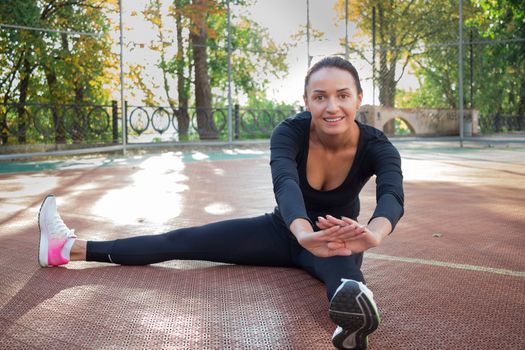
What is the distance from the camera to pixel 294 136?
8.03 ft

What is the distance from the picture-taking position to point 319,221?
6.77 ft

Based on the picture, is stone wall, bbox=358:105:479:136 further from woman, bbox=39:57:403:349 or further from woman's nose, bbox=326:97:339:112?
woman's nose, bbox=326:97:339:112

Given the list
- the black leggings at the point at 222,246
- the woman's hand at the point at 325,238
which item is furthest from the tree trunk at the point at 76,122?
the woman's hand at the point at 325,238

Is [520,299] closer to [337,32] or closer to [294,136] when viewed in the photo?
[294,136]

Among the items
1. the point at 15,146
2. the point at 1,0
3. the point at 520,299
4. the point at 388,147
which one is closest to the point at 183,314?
the point at 388,147

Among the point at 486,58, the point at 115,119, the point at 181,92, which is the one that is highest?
the point at 486,58

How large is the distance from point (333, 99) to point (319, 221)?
514 millimetres

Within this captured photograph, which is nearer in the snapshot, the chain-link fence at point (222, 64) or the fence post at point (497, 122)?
the chain-link fence at point (222, 64)

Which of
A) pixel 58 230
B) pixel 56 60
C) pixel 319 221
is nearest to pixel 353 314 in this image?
pixel 319 221

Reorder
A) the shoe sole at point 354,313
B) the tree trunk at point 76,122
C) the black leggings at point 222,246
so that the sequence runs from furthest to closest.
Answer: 1. the tree trunk at point 76,122
2. the black leggings at point 222,246
3. the shoe sole at point 354,313

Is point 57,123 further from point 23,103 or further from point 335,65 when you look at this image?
point 335,65

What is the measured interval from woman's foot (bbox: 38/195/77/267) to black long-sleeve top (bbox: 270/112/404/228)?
1178 mm

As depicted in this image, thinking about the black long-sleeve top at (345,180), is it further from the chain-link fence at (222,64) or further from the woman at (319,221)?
the chain-link fence at (222,64)

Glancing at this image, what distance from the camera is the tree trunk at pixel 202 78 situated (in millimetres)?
14873
